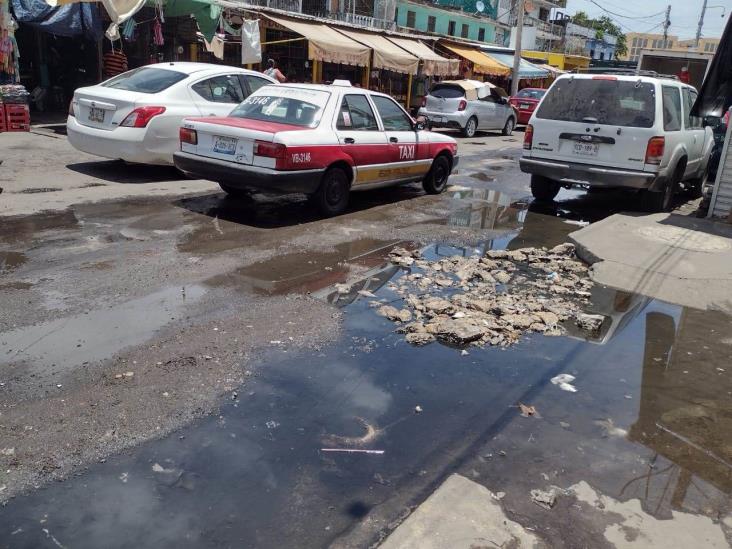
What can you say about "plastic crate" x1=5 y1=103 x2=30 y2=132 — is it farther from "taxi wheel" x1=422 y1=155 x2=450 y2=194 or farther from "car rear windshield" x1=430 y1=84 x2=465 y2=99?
"car rear windshield" x1=430 y1=84 x2=465 y2=99

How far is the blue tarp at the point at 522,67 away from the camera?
113ft

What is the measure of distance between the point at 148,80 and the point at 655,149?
24.7 feet

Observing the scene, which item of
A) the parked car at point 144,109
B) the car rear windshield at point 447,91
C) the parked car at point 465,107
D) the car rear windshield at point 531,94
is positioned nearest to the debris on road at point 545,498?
the parked car at point 144,109

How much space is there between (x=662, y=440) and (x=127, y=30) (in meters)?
15.1

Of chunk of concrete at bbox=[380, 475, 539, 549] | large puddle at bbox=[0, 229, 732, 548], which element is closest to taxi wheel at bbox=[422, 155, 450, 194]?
large puddle at bbox=[0, 229, 732, 548]

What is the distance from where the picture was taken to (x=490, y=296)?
5.87 meters

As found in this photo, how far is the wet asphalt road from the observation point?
2912mm

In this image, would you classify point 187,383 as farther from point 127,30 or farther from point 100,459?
point 127,30

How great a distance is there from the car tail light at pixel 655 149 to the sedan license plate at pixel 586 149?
2.22ft

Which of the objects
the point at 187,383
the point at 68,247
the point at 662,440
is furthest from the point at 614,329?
the point at 68,247

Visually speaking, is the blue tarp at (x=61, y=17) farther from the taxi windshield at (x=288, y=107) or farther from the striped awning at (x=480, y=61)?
the striped awning at (x=480, y=61)

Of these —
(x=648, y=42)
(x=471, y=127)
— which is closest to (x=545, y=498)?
(x=471, y=127)

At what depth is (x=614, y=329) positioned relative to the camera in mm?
5441

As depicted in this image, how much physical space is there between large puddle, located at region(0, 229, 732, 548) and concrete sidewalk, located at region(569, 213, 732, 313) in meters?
1.00
